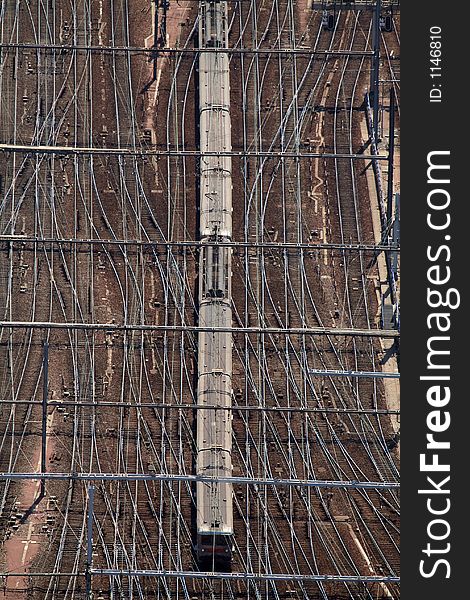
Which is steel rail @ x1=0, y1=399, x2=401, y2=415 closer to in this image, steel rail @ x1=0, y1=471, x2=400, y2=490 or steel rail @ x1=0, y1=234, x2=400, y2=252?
steel rail @ x1=0, y1=471, x2=400, y2=490

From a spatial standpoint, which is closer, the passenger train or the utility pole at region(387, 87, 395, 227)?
the passenger train

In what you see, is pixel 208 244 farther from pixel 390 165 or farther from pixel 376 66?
pixel 376 66

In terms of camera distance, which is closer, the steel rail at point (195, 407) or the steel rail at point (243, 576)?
the steel rail at point (243, 576)

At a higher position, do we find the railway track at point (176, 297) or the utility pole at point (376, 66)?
the utility pole at point (376, 66)

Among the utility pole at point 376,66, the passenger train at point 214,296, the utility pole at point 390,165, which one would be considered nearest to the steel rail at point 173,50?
the passenger train at point 214,296

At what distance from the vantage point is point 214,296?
2906 inches

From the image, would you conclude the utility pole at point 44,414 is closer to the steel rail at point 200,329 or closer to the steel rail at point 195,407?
the steel rail at point 195,407

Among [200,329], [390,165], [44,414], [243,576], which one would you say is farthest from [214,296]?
[243,576]

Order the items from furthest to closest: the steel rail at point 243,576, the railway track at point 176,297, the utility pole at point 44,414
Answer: the railway track at point 176,297 < the utility pole at point 44,414 < the steel rail at point 243,576

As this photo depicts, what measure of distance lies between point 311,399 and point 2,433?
1345cm

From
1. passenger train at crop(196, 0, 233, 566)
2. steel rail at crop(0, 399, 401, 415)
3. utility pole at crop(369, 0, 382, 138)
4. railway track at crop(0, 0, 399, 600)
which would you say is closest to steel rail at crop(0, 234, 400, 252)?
railway track at crop(0, 0, 399, 600)

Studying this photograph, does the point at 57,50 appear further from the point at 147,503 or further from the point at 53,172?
the point at 147,503

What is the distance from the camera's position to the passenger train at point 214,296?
219 ft

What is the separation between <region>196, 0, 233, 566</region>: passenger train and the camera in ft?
219
